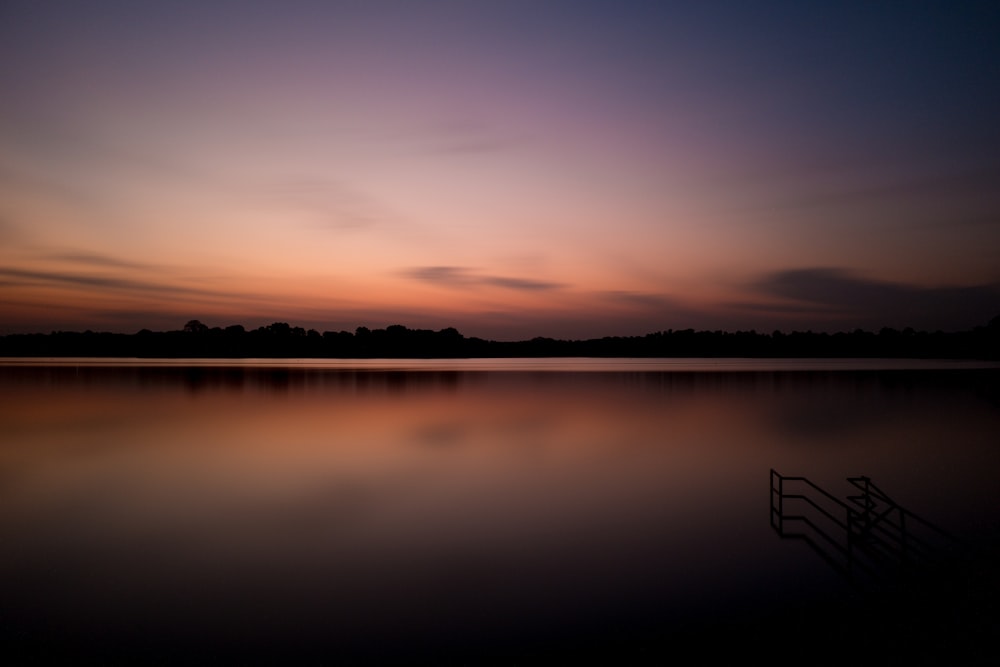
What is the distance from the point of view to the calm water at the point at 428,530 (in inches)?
483

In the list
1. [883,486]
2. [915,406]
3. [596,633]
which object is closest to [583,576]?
[596,633]

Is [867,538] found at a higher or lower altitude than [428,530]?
higher

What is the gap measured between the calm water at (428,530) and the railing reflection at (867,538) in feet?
2.13

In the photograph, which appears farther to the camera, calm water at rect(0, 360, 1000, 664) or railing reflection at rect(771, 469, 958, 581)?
railing reflection at rect(771, 469, 958, 581)

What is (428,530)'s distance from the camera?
20969 millimetres

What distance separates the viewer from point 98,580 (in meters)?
15.5

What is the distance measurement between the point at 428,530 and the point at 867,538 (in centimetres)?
1263

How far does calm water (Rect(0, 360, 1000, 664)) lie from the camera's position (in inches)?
483

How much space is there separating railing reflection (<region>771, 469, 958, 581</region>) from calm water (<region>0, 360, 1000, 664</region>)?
648 mm

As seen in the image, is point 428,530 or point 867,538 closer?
point 867,538

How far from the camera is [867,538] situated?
676 inches

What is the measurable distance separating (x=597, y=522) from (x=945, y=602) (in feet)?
37.9

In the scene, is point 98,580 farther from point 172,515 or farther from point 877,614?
point 877,614

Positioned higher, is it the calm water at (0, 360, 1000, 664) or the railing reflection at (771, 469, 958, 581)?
the railing reflection at (771, 469, 958, 581)
